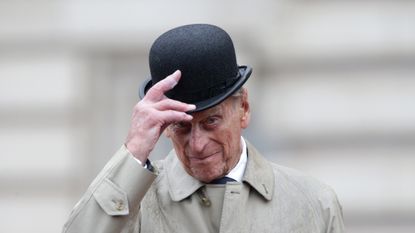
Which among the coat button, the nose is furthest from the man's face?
the coat button

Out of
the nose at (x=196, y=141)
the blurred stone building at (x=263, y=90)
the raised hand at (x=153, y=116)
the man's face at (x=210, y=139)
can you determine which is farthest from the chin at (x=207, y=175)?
the blurred stone building at (x=263, y=90)

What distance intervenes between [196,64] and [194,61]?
14 mm

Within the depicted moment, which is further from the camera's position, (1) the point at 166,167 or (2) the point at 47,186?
Result: (2) the point at 47,186

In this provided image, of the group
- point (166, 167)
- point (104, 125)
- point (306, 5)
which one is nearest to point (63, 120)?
point (104, 125)

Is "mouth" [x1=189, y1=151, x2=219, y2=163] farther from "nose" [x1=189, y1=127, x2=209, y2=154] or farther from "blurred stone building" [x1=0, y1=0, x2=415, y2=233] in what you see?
"blurred stone building" [x1=0, y1=0, x2=415, y2=233]

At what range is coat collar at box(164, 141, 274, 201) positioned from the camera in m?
4.52

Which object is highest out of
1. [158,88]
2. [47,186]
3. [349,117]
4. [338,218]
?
[158,88]

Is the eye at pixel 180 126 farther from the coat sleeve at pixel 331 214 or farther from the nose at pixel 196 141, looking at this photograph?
the coat sleeve at pixel 331 214

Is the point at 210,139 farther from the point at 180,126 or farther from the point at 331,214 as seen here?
the point at 331,214

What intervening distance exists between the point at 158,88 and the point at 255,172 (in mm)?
518

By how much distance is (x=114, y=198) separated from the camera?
431cm

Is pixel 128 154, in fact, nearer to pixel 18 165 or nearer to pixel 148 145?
pixel 148 145

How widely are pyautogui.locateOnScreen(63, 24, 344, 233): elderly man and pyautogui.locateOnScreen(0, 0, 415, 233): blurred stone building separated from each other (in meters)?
2.63

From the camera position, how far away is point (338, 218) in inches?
181
